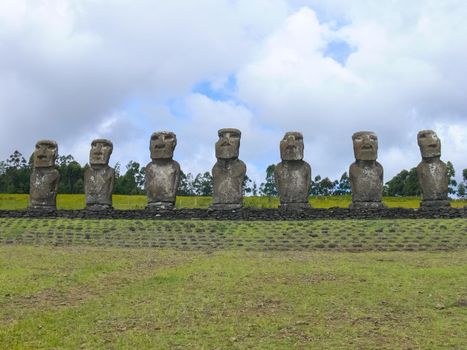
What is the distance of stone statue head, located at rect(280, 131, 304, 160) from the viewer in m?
24.4

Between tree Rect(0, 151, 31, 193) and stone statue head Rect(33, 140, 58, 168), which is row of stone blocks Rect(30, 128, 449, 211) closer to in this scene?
stone statue head Rect(33, 140, 58, 168)

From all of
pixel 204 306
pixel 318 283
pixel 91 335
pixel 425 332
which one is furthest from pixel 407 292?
pixel 91 335

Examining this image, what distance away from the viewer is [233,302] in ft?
33.3

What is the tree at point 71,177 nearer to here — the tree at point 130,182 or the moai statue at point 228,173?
the tree at point 130,182

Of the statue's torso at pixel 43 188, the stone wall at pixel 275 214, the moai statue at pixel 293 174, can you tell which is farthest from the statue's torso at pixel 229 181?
the statue's torso at pixel 43 188

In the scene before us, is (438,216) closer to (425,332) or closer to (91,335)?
(425,332)

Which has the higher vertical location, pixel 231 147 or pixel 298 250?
pixel 231 147

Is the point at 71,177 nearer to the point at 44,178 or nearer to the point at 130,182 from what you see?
the point at 130,182

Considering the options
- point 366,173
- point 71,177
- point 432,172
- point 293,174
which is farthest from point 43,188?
point 71,177

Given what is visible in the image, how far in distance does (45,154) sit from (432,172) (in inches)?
592

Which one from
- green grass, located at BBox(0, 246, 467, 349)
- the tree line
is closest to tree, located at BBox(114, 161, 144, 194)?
the tree line

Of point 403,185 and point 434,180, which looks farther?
point 403,185

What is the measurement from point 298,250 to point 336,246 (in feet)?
3.54

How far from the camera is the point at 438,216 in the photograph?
854 inches
